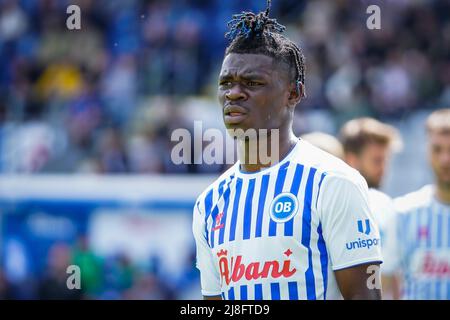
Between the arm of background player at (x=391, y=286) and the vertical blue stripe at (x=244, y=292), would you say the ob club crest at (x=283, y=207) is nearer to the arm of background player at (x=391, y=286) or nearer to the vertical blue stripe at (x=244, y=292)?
the vertical blue stripe at (x=244, y=292)

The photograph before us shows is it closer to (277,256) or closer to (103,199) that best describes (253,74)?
(277,256)

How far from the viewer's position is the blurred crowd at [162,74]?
12508 millimetres

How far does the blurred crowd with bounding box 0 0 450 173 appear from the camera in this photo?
12508 millimetres

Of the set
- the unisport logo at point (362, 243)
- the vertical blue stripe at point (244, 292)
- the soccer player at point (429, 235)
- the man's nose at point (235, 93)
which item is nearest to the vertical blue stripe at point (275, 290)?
the vertical blue stripe at point (244, 292)

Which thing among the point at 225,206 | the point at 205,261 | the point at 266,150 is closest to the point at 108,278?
the point at 205,261

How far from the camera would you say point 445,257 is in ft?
21.6

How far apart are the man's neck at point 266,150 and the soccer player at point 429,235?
7.57 feet

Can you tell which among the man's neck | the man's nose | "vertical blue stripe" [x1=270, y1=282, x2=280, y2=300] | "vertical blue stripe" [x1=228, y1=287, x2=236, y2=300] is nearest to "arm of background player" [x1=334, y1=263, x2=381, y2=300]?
"vertical blue stripe" [x1=270, y1=282, x2=280, y2=300]

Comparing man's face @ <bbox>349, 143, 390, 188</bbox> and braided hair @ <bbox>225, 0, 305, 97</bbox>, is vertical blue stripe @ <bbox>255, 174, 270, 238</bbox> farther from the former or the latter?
man's face @ <bbox>349, 143, 390, 188</bbox>

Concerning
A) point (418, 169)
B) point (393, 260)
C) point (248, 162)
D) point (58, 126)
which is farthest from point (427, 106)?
point (248, 162)

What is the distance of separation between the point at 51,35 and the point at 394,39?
549cm

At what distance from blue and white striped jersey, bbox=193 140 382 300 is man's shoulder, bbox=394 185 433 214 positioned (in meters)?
2.57

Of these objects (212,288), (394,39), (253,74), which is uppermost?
(394,39)

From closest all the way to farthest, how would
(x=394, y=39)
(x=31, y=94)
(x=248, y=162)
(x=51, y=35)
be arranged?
(x=248, y=162) → (x=394, y=39) → (x=31, y=94) → (x=51, y=35)
